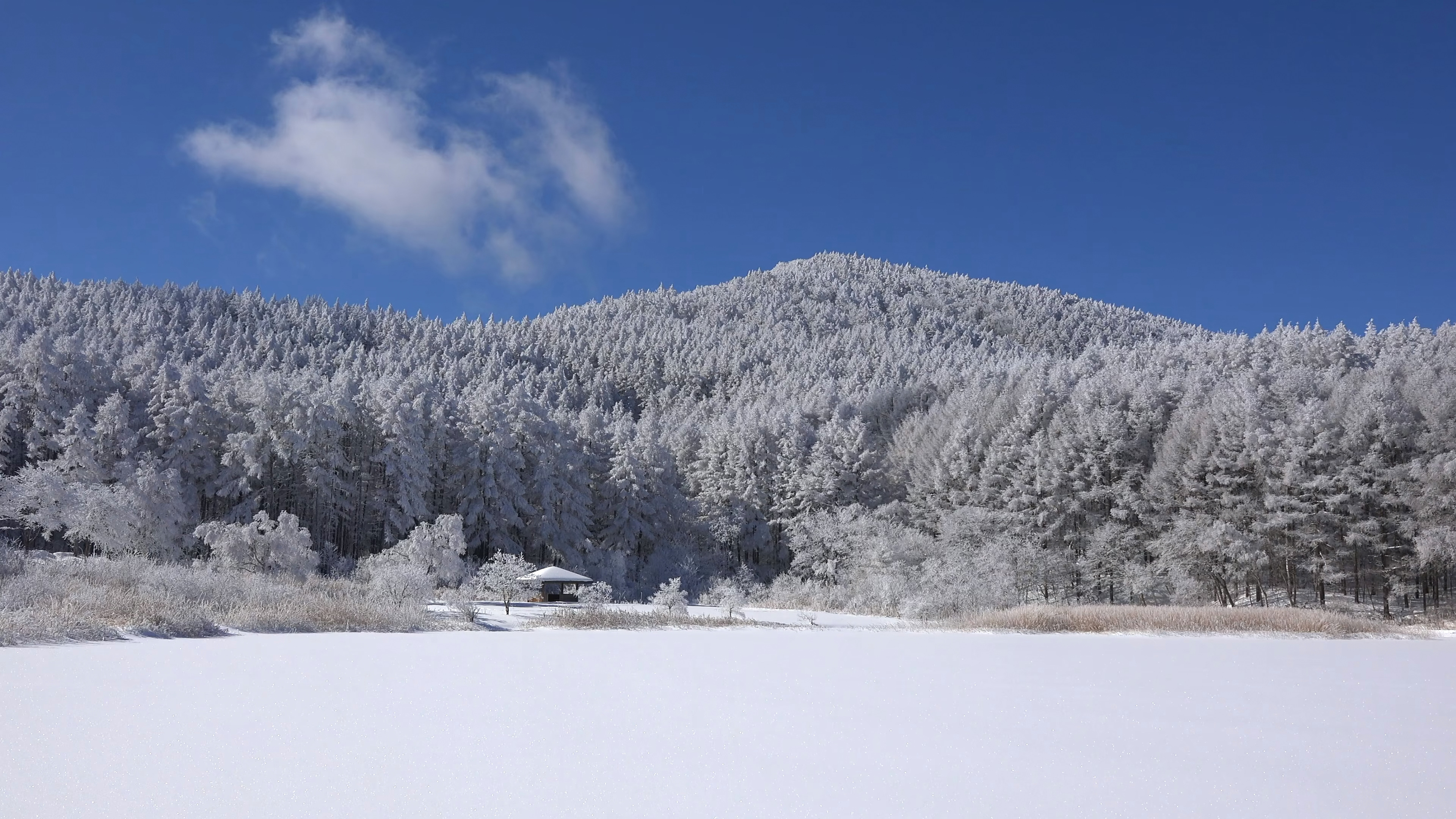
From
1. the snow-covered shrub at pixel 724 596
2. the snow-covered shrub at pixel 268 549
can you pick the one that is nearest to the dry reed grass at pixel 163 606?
the snow-covered shrub at pixel 268 549

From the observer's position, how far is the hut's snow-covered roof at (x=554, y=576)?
124ft

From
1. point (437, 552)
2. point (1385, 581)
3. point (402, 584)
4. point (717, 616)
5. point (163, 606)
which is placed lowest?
point (717, 616)

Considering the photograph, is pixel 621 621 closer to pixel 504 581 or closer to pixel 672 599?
pixel 672 599

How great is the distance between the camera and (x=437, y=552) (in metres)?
39.5

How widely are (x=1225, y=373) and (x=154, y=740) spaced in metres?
66.5

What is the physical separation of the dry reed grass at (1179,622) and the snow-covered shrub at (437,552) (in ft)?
80.4

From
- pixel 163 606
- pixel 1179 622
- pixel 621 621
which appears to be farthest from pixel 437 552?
pixel 1179 622

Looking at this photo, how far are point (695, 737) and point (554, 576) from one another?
32.1 m

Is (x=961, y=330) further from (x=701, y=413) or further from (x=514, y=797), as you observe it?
(x=514, y=797)

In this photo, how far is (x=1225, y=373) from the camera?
58875mm

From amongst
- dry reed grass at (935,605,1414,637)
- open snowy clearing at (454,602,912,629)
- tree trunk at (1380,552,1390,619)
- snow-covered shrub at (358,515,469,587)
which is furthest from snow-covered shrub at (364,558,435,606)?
tree trunk at (1380,552,1390,619)

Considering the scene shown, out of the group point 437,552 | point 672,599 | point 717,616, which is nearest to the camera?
point 672,599

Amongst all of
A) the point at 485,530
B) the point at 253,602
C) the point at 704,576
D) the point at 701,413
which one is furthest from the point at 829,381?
the point at 253,602

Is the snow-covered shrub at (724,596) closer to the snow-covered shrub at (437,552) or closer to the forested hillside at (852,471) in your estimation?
the forested hillside at (852,471)
